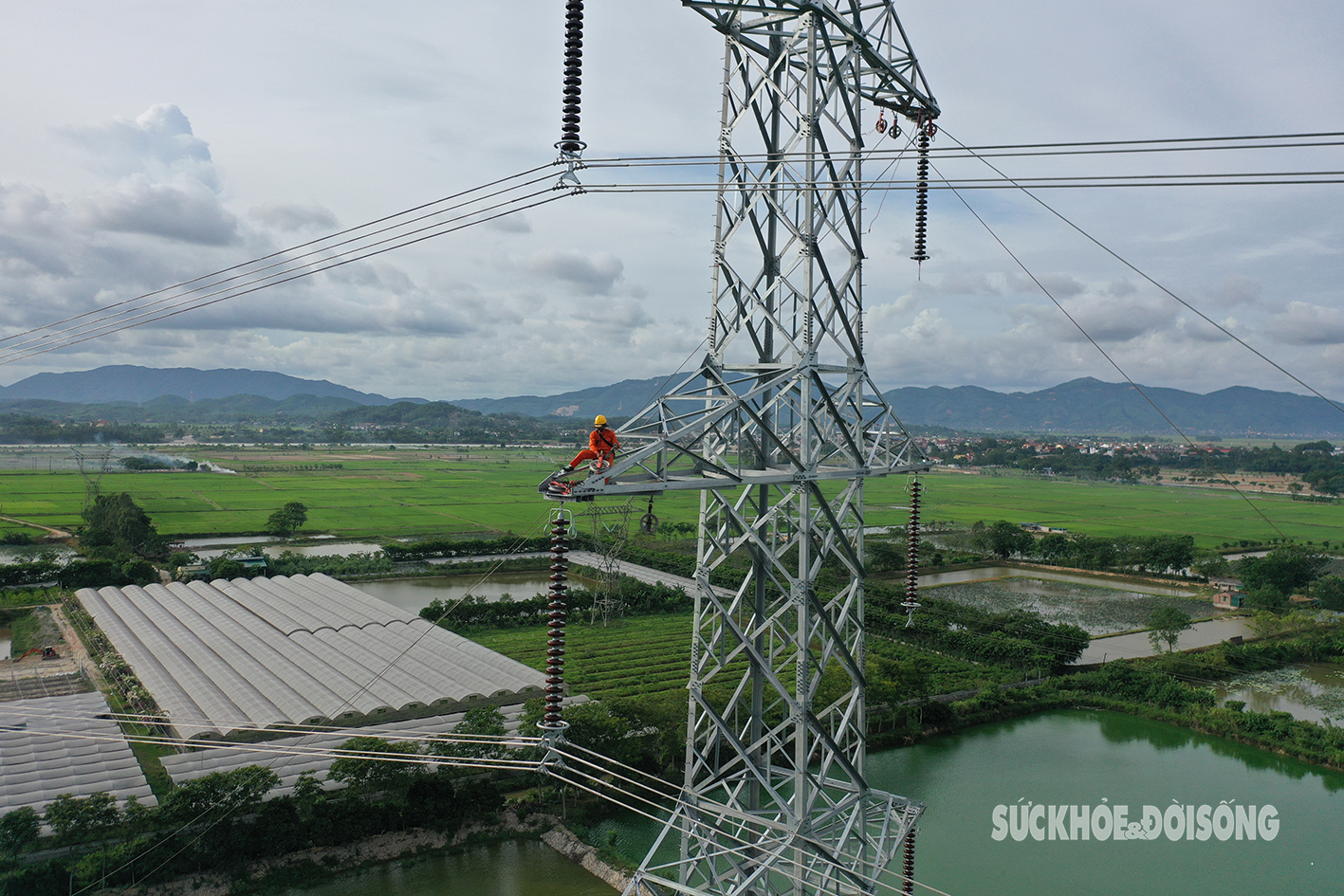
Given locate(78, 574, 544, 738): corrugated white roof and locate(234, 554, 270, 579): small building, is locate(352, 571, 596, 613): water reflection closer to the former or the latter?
locate(234, 554, 270, 579): small building

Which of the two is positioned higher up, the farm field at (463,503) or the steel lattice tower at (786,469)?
the steel lattice tower at (786,469)

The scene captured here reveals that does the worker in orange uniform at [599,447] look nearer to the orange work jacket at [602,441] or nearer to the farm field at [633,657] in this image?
the orange work jacket at [602,441]

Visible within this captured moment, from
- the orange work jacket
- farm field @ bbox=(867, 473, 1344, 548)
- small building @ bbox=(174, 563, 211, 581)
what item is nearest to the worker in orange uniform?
the orange work jacket

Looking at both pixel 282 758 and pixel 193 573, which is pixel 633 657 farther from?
pixel 193 573

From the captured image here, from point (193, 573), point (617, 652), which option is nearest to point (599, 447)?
point (617, 652)

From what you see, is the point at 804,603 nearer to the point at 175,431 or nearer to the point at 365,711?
the point at 365,711

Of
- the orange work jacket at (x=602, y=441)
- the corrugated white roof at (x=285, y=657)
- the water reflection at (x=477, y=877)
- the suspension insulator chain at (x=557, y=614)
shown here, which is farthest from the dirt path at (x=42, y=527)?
the orange work jacket at (x=602, y=441)
